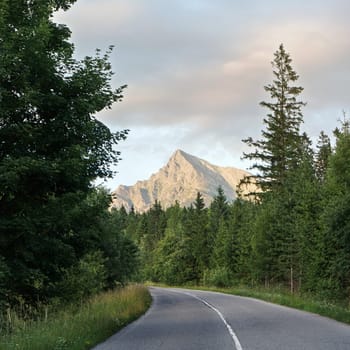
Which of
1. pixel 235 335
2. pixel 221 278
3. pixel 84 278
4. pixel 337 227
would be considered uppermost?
pixel 337 227

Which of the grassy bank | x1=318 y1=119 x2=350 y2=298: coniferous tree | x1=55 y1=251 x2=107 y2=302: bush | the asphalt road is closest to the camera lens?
the grassy bank

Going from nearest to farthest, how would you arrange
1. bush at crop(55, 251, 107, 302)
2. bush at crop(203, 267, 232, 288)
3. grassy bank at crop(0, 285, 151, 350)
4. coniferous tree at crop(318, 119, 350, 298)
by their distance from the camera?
grassy bank at crop(0, 285, 151, 350) < bush at crop(55, 251, 107, 302) < coniferous tree at crop(318, 119, 350, 298) < bush at crop(203, 267, 232, 288)

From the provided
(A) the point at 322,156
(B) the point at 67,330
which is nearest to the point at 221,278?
(A) the point at 322,156

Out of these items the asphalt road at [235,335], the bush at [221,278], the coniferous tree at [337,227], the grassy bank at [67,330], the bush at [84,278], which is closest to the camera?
the grassy bank at [67,330]

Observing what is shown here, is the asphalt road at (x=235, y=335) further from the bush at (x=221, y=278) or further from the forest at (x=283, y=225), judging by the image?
the bush at (x=221, y=278)

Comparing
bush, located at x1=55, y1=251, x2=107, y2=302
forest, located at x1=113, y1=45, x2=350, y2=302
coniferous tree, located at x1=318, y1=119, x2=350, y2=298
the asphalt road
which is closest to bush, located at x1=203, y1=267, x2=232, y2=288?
forest, located at x1=113, y1=45, x2=350, y2=302

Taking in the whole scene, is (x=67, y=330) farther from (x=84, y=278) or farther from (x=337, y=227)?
(x=337, y=227)

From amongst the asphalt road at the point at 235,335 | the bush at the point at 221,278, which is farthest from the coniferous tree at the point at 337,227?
the bush at the point at 221,278

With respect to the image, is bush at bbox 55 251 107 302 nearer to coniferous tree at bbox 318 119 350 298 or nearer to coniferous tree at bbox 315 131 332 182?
coniferous tree at bbox 318 119 350 298

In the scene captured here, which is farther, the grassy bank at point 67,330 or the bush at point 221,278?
the bush at point 221,278

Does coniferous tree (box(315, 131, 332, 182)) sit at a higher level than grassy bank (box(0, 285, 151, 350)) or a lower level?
higher

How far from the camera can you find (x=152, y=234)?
491 feet

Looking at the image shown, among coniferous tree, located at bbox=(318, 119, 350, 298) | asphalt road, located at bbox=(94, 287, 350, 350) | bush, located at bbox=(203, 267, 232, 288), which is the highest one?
coniferous tree, located at bbox=(318, 119, 350, 298)

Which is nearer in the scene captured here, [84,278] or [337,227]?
[84,278]
